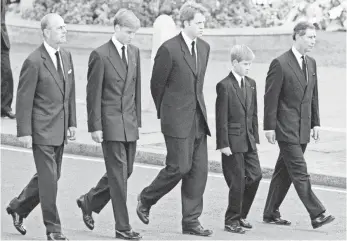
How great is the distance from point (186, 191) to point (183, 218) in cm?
24

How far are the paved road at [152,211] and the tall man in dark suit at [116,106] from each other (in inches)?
17.2

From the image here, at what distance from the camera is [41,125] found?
10.0m

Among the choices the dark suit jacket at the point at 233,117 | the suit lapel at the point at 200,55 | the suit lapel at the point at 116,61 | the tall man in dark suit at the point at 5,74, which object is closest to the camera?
the suit lapel at the point at 116,61

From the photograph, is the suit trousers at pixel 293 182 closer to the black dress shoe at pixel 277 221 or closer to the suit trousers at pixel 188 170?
the black dress shoe at pixel 277 221

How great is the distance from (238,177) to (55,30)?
2.14 metres

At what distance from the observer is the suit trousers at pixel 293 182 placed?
11.1 meters

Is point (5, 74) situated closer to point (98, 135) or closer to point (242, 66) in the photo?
point (242, 66)

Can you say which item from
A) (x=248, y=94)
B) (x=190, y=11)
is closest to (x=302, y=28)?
(x=248, y=94)

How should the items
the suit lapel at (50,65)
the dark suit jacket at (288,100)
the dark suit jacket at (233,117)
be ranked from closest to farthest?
1. the suit lapel at (50,65)
2. the dark suit jacket at (233,117)
3. the dark suit jacket at (288,100)

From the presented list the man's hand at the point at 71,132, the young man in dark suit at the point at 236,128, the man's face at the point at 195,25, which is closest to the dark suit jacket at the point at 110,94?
the man's hand at the point at 71,132

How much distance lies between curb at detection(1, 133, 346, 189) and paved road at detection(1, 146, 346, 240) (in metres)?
0.19

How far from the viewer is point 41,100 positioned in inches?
395

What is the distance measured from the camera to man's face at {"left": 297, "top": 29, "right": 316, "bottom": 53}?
1112 cm

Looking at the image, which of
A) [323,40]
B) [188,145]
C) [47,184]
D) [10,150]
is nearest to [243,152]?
[188,145]
